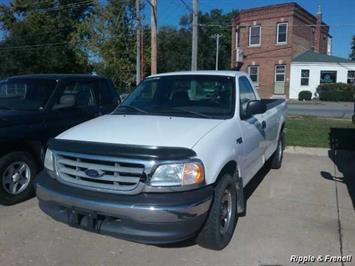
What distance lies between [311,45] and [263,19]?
26.6 ft

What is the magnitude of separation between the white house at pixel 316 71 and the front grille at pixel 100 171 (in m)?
33.5

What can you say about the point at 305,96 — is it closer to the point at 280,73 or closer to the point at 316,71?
the point at 316,71

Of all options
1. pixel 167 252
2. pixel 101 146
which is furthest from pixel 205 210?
pixel 101 146

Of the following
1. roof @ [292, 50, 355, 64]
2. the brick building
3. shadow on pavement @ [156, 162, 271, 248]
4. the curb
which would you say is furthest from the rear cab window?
roof @ [292, 50, 355, 64]

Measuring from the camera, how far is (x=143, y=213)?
3.19 meters

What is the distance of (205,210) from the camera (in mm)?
3381

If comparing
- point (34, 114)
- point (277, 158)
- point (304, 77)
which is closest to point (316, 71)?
point (304, 77)

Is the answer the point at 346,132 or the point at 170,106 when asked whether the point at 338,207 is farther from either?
the point at 346,132

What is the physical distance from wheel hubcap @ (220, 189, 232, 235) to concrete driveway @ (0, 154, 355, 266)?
0.74 feet

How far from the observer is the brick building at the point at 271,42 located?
34.2 metres

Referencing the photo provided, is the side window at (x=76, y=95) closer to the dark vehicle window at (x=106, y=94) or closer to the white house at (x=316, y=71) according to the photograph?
the dark vehicle window at (x=106, y=94)

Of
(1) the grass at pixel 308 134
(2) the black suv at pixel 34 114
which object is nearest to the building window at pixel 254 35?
(1) the grass at pixel 308 134

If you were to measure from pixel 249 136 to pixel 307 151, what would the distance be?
488 centimetres

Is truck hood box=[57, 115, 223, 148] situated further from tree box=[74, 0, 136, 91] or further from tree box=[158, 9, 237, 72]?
tree box=[158, 9, 237, 72]
